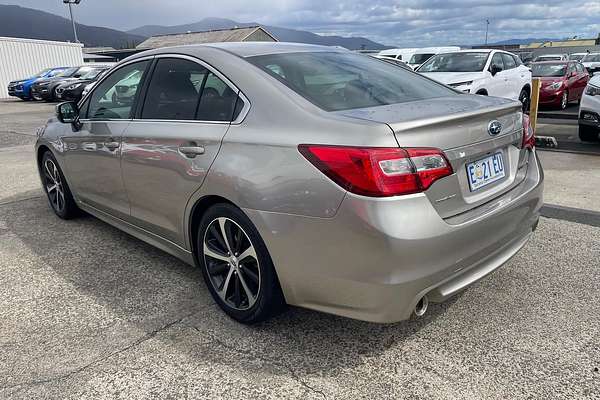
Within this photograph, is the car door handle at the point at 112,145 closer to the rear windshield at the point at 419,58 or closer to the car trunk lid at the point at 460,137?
the car trunk lid at the point at 460,137

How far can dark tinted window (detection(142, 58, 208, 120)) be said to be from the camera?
10.2ft

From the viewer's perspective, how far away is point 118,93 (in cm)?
388

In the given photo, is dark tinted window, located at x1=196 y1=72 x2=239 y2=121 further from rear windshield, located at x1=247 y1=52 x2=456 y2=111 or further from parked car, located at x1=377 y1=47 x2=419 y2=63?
parked car, located at x1=377 y1=47 x2=419 y2=63

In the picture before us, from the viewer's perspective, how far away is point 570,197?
5227mm

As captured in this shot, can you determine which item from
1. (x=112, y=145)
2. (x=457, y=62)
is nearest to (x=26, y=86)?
(x=457, y=62)

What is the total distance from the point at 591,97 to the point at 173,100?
6.96 m

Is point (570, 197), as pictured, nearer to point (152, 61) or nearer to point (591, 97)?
point (591, 97)

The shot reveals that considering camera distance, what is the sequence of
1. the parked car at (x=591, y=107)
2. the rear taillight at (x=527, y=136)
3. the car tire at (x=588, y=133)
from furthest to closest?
the car tire at (x=588, y=133)
the parked car at (x=591, y=107)
the rear taillight at (x=527, y=136)

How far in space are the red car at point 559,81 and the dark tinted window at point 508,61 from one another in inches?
85.6

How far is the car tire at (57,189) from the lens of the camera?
474cm

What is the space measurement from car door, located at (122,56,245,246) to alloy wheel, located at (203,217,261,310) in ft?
0.89

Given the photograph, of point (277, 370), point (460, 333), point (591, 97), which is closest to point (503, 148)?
point (460, 333)

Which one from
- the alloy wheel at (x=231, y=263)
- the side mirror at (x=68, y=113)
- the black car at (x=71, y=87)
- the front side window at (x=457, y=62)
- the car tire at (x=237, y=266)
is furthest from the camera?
the black car at (x=71, y=87)

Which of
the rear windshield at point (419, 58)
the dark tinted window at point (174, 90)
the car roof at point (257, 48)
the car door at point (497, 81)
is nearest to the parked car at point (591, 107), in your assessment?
the car door at point (497, 81)
